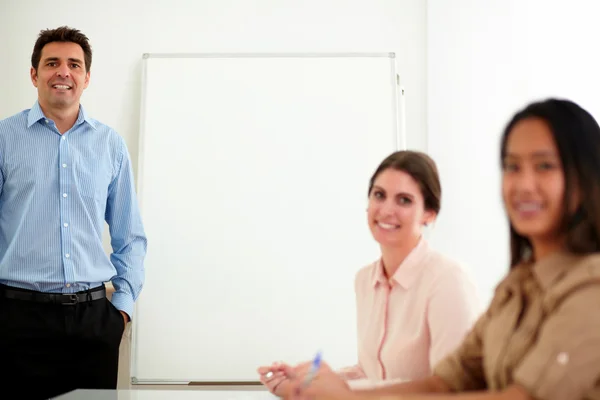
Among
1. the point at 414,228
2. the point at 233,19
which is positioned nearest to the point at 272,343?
the point at 233,19

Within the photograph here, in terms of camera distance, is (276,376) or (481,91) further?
(481,91)

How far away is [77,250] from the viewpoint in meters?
3.07

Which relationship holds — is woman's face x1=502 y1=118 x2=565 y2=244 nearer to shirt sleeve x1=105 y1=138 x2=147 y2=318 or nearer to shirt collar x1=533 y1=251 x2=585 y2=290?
shirt collar x1=533 y1=251 x2=585 y2=290

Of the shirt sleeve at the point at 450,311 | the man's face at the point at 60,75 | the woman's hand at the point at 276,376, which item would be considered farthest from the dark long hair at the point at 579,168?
the man's face at the point at 60,75

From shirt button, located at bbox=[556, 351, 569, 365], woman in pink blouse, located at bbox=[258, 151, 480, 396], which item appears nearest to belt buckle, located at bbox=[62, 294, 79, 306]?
woman in pink blouse, located at bbox=[258, 151, 480, 396]

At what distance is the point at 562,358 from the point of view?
1.21 metres

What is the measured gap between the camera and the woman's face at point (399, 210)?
2305 millimetres

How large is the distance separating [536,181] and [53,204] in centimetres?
223

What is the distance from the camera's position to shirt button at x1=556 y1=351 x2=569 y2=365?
47.7 inches

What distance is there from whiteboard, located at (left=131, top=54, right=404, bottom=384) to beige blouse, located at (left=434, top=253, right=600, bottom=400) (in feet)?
9.48

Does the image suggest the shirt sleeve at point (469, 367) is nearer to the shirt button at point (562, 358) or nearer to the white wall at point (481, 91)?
the shirt button at point (562, 358)

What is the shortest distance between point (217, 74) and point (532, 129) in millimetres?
3465

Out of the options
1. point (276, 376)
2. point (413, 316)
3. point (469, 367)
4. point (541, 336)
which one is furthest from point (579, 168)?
point (276, 376)

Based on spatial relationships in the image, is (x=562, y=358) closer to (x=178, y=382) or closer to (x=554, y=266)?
(x=554, y=266)
